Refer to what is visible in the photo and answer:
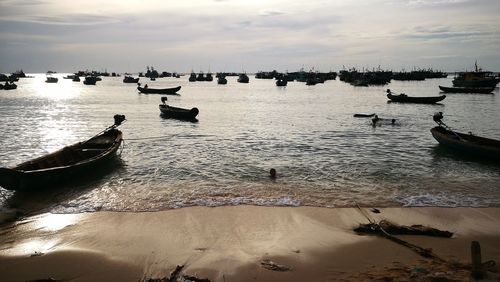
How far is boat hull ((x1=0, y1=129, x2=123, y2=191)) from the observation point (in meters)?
11.0

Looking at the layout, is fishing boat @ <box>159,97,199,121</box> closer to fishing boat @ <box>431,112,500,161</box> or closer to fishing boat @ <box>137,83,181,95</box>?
fishing boat @ <box>431,112,500,161</box>

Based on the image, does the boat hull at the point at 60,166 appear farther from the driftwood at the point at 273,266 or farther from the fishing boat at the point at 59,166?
the driftwood at the point at 273,266

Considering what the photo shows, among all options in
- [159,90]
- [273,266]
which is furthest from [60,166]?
[159,90]

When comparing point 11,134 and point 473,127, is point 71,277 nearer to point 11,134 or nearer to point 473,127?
point 11,134

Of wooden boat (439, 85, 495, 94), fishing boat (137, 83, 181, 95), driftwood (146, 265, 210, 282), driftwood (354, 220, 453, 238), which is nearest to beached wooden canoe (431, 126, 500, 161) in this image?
driftwood (354, 220, 453, 238)

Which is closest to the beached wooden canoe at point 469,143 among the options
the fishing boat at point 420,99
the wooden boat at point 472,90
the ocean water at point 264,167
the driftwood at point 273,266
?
the ocean water at point 264,167

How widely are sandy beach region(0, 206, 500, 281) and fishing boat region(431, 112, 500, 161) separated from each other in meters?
6.29

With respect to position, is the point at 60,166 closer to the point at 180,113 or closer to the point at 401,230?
the point at 401,230

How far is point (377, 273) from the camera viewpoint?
660 centimetres

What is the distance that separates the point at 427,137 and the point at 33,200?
2072 cm

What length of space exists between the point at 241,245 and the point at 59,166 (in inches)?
330

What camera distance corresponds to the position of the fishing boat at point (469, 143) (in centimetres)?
1584

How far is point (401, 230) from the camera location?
8.57m

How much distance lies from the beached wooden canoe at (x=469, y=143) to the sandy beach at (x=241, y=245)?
6.28m
